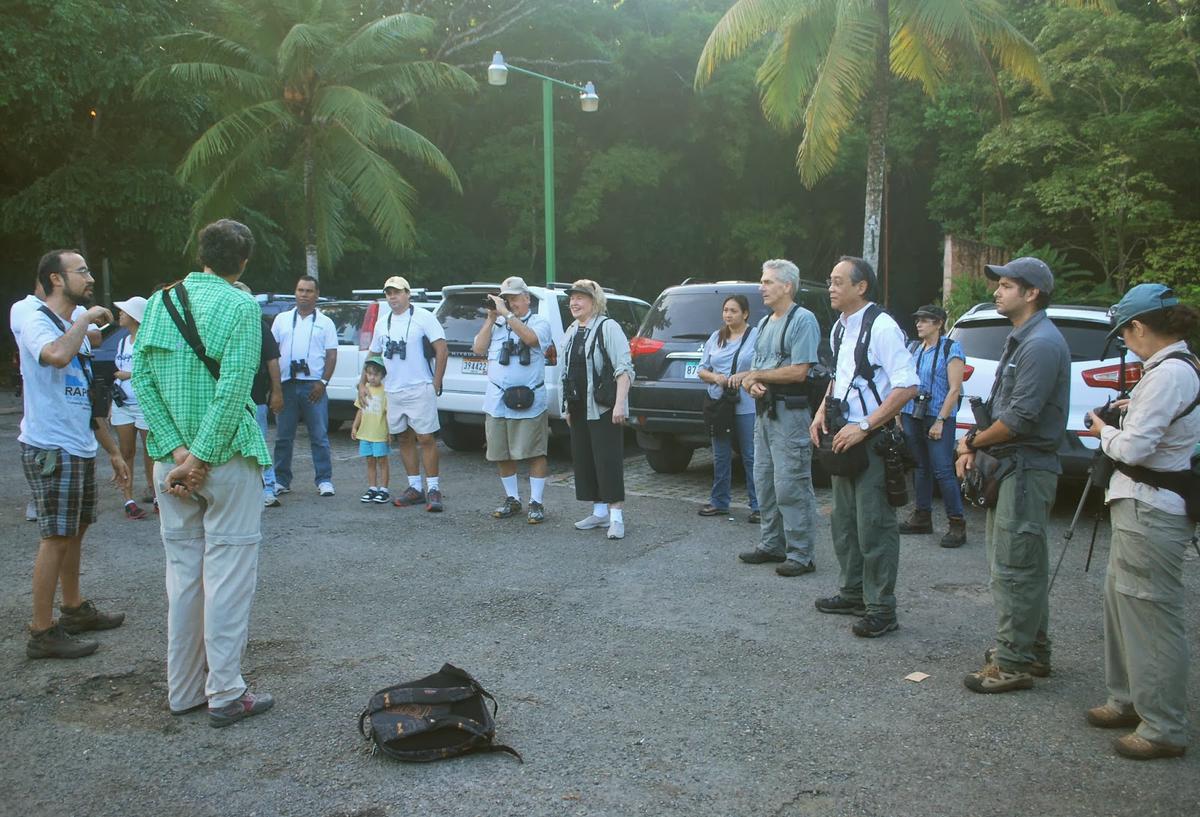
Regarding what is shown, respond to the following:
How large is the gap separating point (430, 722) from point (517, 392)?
451 cm

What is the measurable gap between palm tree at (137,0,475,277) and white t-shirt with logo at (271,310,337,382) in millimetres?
10440

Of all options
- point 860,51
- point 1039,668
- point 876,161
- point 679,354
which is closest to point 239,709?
point 1039,668

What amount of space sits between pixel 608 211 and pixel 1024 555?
28.8 meters

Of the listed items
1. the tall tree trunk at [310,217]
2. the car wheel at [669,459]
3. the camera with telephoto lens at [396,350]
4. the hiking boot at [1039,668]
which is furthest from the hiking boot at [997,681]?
the tall tree trunk at [310,217]

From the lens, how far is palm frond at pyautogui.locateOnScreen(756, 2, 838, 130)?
51.0ft

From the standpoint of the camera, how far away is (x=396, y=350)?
870 cm

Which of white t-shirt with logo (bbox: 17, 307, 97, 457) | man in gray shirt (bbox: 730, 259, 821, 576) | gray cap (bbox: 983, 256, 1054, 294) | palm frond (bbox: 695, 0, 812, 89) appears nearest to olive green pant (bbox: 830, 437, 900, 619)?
man in gray shirt (bbox: 730, 259, 821, 576)

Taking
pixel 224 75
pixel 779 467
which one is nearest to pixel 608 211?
pixel 224 75

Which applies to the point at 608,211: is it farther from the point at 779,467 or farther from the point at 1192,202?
the point at 779,467

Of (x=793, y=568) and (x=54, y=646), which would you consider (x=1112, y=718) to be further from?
(x=54, y=646)

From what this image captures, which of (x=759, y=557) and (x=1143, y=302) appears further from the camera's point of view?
(x=759, y=557)

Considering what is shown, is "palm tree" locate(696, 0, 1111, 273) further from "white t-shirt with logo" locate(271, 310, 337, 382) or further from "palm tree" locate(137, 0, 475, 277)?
"white t-shirt with logo" locate(271, 310, 337, 382)

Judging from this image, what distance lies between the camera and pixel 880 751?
3.89 meters

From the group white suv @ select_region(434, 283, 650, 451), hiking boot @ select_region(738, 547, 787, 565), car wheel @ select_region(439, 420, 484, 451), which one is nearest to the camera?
hiking boot @ select_region(738, 547, 787, 565)
